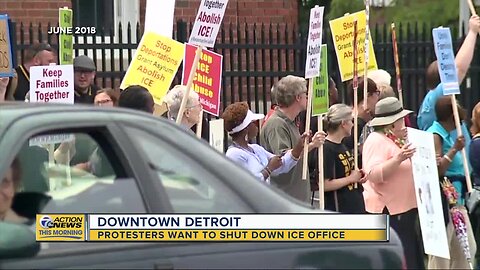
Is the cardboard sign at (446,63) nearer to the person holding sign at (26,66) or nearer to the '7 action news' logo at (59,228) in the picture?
the person holding sign at (26,66)

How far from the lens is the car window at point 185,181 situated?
516cm

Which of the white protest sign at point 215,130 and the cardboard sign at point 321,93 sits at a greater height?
the cardboard sign at point 321,93

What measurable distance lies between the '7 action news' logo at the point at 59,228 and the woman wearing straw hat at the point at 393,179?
486 centimetres

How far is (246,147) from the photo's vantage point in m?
9.27

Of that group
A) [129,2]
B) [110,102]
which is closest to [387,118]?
[110,102]

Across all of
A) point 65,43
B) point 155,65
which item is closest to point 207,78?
point 155,65

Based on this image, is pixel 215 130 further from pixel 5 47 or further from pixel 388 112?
pixel 5 47

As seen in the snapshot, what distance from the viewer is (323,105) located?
10055mm

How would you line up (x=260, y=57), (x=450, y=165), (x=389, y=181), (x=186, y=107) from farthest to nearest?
(x=260, y=57) → (x=450, y=165) → (x=389, y=181) → (x=186, y=107)

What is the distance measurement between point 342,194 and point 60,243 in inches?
210

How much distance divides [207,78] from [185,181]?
5516 millimetres

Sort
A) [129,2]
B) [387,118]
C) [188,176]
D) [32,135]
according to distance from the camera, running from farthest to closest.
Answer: [129,2] < [387,118] < [188,176] < [32,135]

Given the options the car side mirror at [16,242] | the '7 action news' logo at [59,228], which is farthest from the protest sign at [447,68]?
the car side mirror at [16,242]

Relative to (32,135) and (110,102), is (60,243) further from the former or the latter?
(110,102)
